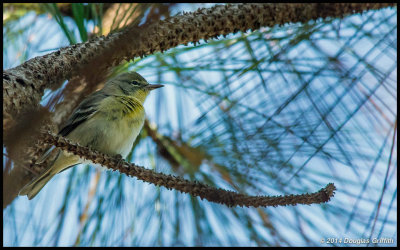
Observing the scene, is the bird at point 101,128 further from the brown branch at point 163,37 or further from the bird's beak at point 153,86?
the brown branch at point 163,37

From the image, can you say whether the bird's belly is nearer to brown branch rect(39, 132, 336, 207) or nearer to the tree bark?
the tree bark

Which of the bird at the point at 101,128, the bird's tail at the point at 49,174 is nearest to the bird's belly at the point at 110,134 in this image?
the bird at the point at 101,128

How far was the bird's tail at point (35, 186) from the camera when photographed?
2275 mm

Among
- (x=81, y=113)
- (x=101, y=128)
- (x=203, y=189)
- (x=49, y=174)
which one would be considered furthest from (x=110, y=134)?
(x=203, y=189)

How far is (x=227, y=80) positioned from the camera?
2305 mm

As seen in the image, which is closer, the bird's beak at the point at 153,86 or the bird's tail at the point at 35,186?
the bird's tail at the point at 35,186

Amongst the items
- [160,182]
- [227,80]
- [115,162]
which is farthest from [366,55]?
[115,162]

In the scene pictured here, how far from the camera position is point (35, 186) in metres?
2.33

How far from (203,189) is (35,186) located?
127 centimetres

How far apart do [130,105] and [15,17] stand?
108cm

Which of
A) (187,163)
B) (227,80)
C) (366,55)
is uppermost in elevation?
(227,80)

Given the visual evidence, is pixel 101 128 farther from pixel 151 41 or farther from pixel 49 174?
pixel 151 41

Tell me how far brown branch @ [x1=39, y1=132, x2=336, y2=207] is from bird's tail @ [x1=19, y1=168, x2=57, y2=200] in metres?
0.73

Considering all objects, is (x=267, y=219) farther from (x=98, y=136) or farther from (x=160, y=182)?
(x=98, y=136)
